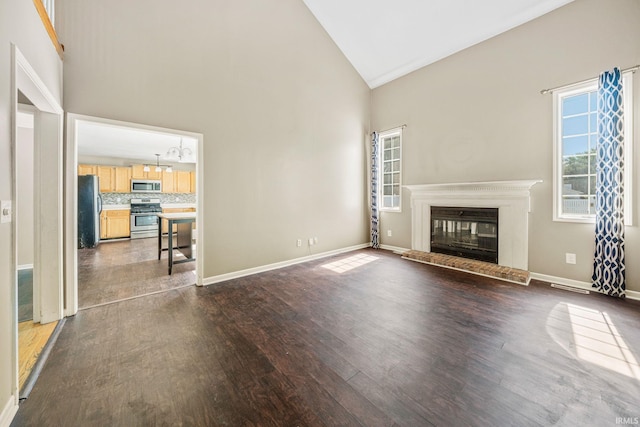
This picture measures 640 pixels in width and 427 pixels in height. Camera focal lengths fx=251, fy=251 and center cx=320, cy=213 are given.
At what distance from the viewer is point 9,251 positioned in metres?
1.43

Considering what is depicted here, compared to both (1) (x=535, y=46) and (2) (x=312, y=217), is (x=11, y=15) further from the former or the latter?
(1) (x=535, y=46)

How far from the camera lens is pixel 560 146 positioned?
3361mm

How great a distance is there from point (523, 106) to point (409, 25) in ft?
7.27

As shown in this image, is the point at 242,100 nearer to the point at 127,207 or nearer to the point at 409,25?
the point at 409,25

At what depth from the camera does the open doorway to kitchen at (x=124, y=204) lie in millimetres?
2781

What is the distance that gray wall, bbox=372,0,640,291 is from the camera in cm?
302

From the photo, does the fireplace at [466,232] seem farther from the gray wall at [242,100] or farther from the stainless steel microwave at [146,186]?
the stainless steel microwave at [146,186]

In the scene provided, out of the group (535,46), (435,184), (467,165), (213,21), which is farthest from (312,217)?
(535,46)

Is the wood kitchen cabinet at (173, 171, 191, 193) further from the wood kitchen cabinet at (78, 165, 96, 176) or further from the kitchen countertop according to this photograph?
the wood kitchen cabinet at (78, 165, 96, 176)

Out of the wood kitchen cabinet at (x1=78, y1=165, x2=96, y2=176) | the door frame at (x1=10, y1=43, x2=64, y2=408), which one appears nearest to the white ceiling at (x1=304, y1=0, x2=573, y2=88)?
the door frame at (x1=10, y1=43, x2=64, y2=408)

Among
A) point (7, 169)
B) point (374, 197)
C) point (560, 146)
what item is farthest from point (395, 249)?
point (7, 169)

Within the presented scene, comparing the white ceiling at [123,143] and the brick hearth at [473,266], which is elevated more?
the white ceiling at [123,143]

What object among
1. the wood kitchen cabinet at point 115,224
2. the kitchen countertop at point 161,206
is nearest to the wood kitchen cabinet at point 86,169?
the kitchen countertop at point 161,206

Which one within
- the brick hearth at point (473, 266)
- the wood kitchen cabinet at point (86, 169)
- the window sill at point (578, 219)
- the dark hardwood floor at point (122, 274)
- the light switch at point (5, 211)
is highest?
the wood kitchen cabinet at point (86, 169)
